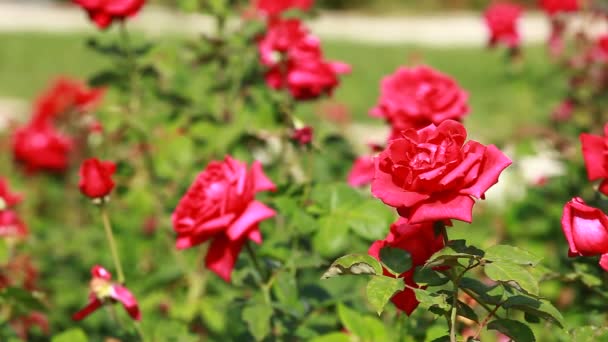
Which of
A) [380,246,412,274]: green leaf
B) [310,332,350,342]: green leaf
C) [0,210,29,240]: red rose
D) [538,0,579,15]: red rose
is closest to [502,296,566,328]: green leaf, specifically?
[380,246,412,274]: green leaf

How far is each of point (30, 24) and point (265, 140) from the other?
13.0m

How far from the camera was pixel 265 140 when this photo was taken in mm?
2289

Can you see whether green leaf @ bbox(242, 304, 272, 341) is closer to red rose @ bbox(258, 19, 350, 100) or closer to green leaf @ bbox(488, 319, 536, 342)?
green leaf @ bbox(488, 319, 536, 342)

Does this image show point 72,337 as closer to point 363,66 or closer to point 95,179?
point 95,179

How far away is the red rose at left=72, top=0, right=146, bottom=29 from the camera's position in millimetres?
2057

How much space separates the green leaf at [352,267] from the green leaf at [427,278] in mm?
47

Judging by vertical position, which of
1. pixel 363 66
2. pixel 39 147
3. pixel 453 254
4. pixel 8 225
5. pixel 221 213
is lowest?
pixel 363 66

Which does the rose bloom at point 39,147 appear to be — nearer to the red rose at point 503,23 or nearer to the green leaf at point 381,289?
the red rose at point 503,23

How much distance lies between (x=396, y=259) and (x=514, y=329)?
17 cm

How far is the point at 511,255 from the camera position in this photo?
110cm

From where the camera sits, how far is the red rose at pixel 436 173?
1063 mm

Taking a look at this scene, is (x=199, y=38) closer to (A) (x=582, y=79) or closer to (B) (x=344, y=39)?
(A) (x=582, y=79)

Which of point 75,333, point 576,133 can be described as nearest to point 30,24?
point 576,133

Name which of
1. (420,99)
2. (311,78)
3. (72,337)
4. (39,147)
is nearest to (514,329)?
(420,99)
